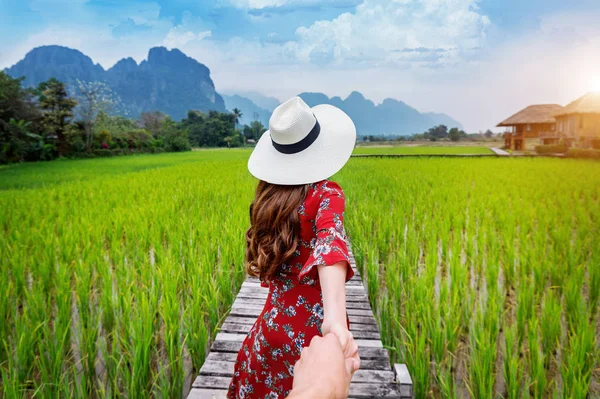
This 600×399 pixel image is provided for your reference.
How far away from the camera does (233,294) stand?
107 inches

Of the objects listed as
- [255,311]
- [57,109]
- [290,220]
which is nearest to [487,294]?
[255,311]

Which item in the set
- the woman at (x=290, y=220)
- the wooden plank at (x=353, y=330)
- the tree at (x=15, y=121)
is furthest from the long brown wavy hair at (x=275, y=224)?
the tree at (x=15, y=121)

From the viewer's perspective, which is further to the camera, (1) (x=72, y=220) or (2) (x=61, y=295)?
(1) (x=72, y=220)

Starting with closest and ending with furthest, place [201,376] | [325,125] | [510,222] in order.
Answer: [325,125]
[201,376]
[510,222]

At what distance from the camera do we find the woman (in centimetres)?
90

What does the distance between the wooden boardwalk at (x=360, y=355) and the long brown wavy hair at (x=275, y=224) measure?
772 millimetres

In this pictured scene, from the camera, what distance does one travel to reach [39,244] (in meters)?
3.36

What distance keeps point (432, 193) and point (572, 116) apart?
62.7 ft

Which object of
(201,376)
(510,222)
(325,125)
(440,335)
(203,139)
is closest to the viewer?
(325,125)

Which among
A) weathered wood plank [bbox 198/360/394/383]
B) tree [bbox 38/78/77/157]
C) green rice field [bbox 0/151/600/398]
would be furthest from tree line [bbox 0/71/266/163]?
weathered wood plank [bbox 198/360/394/383]

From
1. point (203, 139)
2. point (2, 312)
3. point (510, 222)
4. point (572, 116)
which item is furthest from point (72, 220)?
point (203, 139)

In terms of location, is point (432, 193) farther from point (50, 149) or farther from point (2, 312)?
point (50, 149)

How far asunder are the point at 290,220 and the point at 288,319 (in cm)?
29

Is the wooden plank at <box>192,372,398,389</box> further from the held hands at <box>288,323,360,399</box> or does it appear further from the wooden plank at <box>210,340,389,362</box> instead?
the held hands at <box>288,323,360,399</box>
